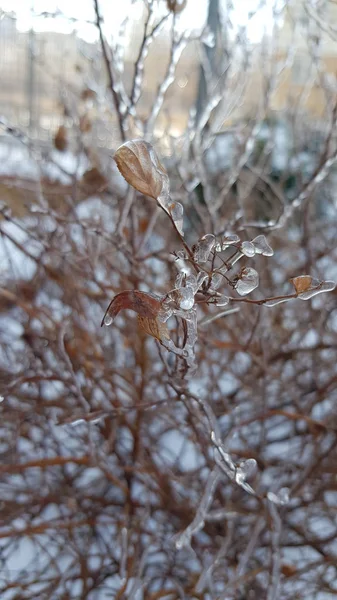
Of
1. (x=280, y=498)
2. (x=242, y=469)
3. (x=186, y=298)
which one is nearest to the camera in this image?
(x=186, y=298)

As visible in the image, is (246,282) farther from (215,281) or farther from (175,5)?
(175,5)

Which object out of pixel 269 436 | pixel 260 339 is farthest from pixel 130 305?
pixel 269 436

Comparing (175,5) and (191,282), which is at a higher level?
(175,5)

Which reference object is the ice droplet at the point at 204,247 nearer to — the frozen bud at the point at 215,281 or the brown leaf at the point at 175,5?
the frozen bud at the point at 215,281

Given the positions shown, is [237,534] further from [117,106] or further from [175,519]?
[117,106]

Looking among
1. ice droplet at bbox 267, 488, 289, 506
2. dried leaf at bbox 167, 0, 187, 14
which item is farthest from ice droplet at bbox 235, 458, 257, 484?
dried leaf at bbox 167, 0, 187, 14

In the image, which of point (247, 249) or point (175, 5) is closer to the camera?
point (247, 249)

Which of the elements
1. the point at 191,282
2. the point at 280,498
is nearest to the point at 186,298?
the point at 191,282

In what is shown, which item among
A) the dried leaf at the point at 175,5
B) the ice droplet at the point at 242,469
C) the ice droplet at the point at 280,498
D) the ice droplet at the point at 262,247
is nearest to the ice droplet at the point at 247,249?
the ice droplet at the point at 262,247
